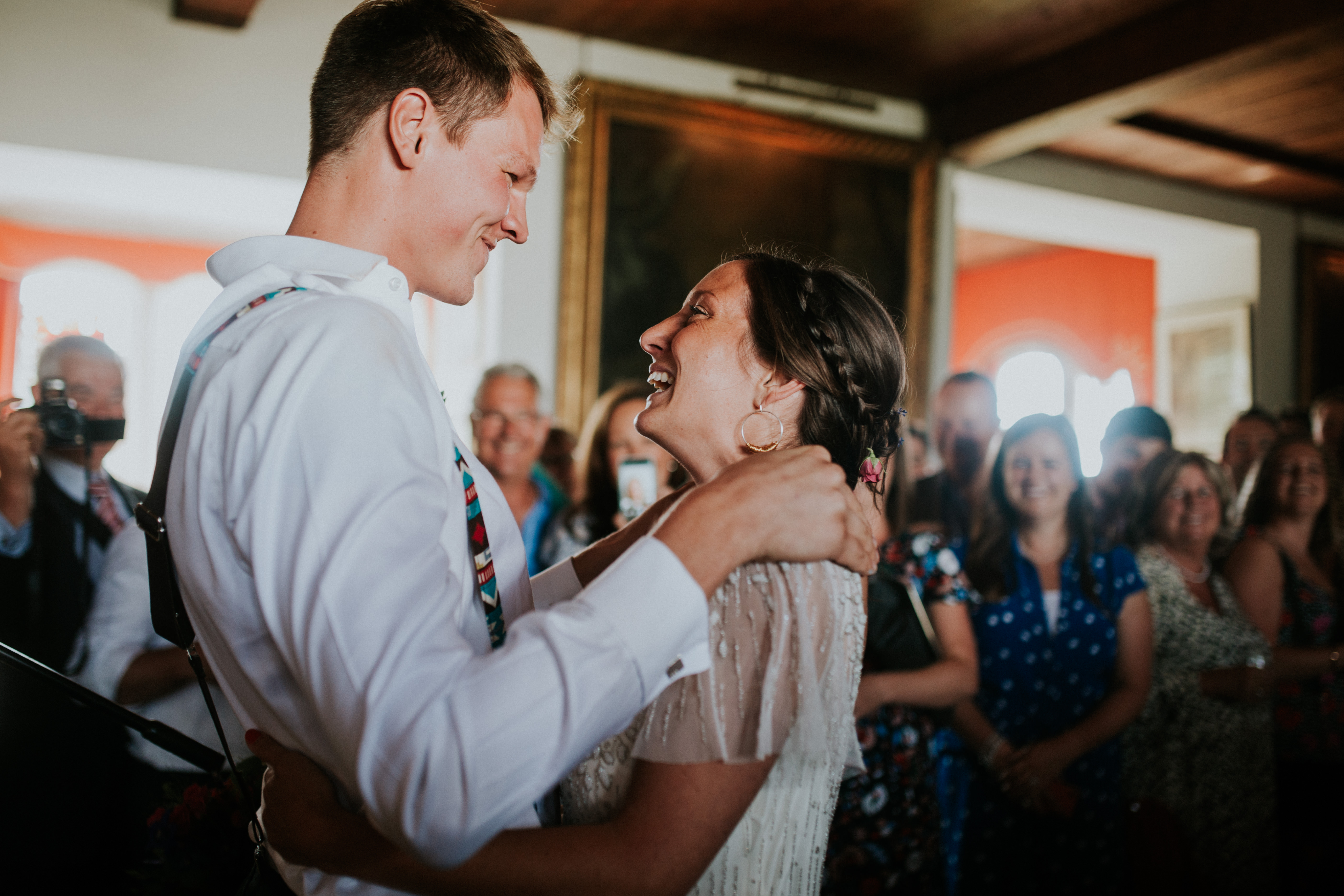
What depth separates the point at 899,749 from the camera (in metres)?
2.42

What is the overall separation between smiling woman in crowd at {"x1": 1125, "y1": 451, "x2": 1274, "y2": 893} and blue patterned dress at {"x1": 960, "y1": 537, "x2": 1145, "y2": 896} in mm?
307

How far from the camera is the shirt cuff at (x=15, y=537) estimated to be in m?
2.13

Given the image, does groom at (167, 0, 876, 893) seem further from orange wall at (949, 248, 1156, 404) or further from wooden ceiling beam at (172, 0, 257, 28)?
orange wall at (949, 248, 1156, 404)

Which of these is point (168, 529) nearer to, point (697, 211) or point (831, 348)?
point (831, 348)

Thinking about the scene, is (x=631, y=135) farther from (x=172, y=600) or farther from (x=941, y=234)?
(x=172, y=600)

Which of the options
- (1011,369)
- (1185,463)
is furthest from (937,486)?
(1011,369)

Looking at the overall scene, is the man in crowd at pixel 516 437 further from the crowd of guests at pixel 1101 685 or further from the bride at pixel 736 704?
the bride at pixel 736 704

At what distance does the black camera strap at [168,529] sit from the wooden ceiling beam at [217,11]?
407 centimetres

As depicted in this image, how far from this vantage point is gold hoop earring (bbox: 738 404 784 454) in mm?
1447

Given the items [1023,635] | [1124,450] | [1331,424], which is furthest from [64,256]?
[1331,424]

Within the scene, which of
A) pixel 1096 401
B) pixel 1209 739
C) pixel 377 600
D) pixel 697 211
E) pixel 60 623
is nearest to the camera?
pixel 377 600

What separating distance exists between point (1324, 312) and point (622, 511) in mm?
7745

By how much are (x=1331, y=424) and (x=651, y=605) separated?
5.17m

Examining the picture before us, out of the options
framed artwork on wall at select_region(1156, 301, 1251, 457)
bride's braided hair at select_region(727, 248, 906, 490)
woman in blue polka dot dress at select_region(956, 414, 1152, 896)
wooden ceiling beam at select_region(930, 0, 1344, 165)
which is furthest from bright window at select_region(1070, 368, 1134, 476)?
bride's braided hair at select_region(727, 248, 906, 490)
